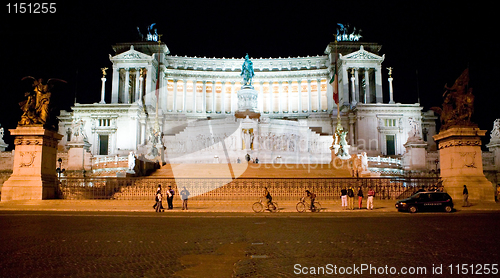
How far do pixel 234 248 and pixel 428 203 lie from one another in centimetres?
1439

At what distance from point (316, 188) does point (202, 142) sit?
98.6 ft

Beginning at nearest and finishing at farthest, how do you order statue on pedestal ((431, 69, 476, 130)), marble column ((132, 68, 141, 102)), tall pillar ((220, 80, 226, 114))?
statue on pedestal ((431, 69, 476, 130)) → marble column ((132, 68, 141, 102)) → tall pillar ((220, 80, 226, 114))

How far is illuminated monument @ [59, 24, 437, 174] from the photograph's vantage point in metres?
53.0

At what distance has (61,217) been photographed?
17.1 m

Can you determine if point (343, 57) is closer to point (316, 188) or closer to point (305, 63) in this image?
point (305, 63)

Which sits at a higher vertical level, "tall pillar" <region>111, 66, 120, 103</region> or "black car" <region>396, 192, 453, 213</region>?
"tall pillar" <region>111, 66, 120, 103</region>

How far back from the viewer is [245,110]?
5912 centimetres

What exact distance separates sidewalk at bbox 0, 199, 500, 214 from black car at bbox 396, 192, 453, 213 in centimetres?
99

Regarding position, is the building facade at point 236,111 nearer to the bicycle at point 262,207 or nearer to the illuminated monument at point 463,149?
the bicycle at point 262,207

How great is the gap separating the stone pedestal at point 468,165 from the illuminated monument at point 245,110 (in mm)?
26935

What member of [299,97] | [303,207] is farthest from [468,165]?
[299,97]

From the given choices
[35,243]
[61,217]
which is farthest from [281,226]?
[61,217]

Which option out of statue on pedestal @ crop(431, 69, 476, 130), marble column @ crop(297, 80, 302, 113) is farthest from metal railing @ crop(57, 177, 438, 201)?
marble column @ crop(297, 80, 302, 113)

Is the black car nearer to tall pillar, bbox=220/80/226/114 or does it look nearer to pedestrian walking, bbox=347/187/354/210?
pedestrian walking, bbox=347/187/354/210
